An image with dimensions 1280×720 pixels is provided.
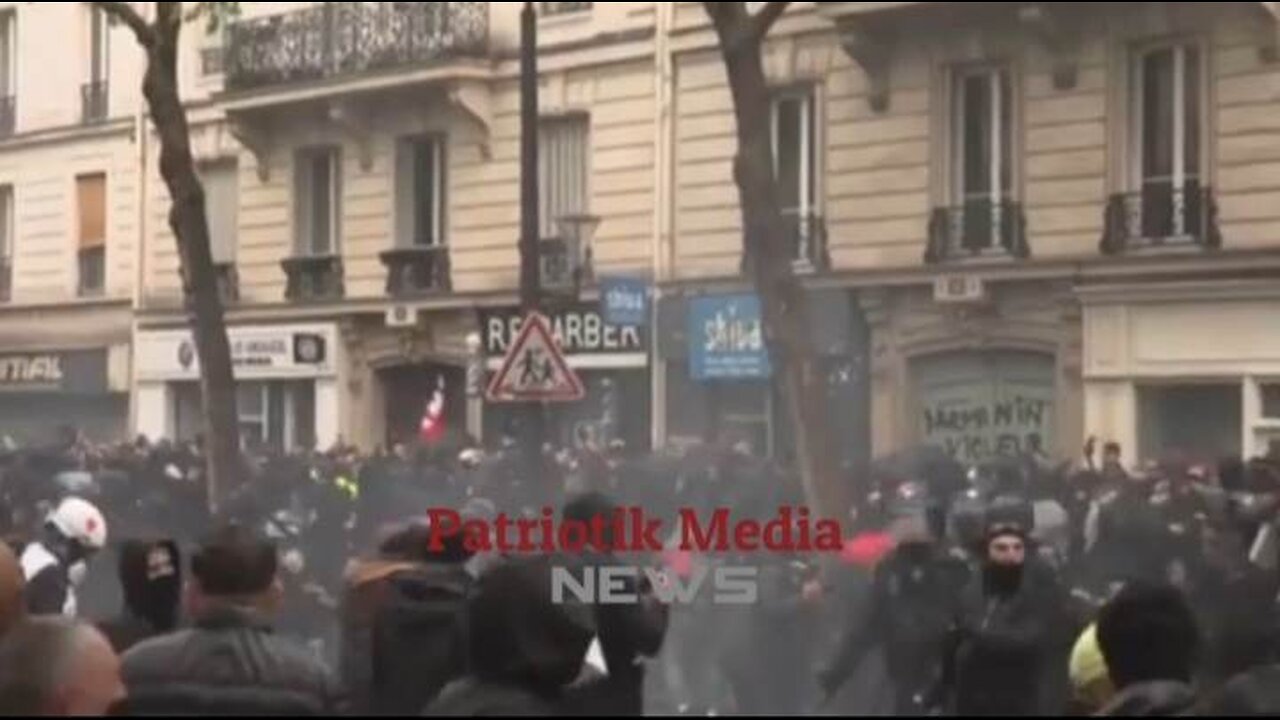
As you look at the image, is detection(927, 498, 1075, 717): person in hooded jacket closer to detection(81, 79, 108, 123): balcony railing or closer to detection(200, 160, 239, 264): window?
detection(81, 79, 108, 123): balcony railing

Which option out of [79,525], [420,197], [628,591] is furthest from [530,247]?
[628,591]

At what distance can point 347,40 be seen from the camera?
24.1 metres

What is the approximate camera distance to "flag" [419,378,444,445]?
20672 mm

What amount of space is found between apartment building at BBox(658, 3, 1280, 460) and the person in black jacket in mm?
14145

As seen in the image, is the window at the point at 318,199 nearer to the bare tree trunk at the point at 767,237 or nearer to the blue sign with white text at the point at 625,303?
the blue sign with white text at the point at 625,303

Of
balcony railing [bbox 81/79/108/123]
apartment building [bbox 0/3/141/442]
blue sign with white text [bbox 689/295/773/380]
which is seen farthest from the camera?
blue sign with white text [bbox 689/295/773/380]

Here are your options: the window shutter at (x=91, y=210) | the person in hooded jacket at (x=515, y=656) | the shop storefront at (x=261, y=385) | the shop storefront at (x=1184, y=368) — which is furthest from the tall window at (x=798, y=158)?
the person in hooded jacket at (x=515, y=656)

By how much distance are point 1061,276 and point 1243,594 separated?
10.6m

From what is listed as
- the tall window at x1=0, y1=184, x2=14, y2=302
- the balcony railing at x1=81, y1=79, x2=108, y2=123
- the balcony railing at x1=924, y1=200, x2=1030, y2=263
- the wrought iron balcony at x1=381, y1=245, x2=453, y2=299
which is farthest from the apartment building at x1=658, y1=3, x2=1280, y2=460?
the tall window at x1=0, y1=184, x2=14, y2=302

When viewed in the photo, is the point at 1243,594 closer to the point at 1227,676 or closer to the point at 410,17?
the point at 1227,676

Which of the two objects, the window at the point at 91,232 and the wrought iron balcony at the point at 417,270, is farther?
the wrought iron balcony at the point at 417,270

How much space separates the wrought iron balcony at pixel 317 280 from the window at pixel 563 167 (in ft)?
6.42

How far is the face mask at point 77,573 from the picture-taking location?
862cm

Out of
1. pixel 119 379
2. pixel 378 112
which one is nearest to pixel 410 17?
pixel 378 112
